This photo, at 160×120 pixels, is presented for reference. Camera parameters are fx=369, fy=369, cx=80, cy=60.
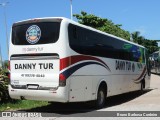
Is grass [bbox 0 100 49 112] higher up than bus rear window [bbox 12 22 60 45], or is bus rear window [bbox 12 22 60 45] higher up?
bus rear window [bbox 12 22 60 45]

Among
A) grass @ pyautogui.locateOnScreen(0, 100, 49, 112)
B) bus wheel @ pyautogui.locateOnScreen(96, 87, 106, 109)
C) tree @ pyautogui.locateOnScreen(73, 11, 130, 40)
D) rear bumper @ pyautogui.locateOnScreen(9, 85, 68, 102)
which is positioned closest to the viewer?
rear bumper @ pyautogui.locateOnScreen(9, 85, 68, 102)

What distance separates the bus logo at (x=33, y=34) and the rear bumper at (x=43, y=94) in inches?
66.4

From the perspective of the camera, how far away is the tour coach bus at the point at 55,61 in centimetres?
1178

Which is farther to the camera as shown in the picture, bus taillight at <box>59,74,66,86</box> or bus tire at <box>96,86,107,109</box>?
bus tire at <box>96,86,107,109</box>

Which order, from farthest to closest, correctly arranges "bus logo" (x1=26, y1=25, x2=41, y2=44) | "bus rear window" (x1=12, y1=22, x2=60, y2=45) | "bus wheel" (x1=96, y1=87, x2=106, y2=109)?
"bus wheel" (x1=96, y1=87, x2=106, y2=109), "bus logo" (x1=26, y1=25, x2=41, y2=44), "bus rear window" (x1=12, y1=22, x2=60, y2=45)

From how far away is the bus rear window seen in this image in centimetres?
1209

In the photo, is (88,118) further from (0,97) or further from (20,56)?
(0,97)

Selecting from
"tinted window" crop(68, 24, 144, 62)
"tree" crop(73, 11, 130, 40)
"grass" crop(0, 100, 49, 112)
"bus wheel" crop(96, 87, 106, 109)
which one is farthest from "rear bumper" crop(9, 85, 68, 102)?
"tree" crop(73, 11, 130, 40)

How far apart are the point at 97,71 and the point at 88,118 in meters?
3.19

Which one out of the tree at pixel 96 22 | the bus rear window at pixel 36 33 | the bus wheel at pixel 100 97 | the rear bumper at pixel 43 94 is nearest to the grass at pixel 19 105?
the rear bumper at pixel 43 94

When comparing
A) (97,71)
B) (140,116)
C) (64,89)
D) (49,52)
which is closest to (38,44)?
(49,52)

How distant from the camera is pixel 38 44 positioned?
1223cm

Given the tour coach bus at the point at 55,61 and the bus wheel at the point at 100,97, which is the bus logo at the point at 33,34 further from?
the bus wheel at the point at 100,97

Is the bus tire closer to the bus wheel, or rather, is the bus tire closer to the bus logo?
the bus wheel
